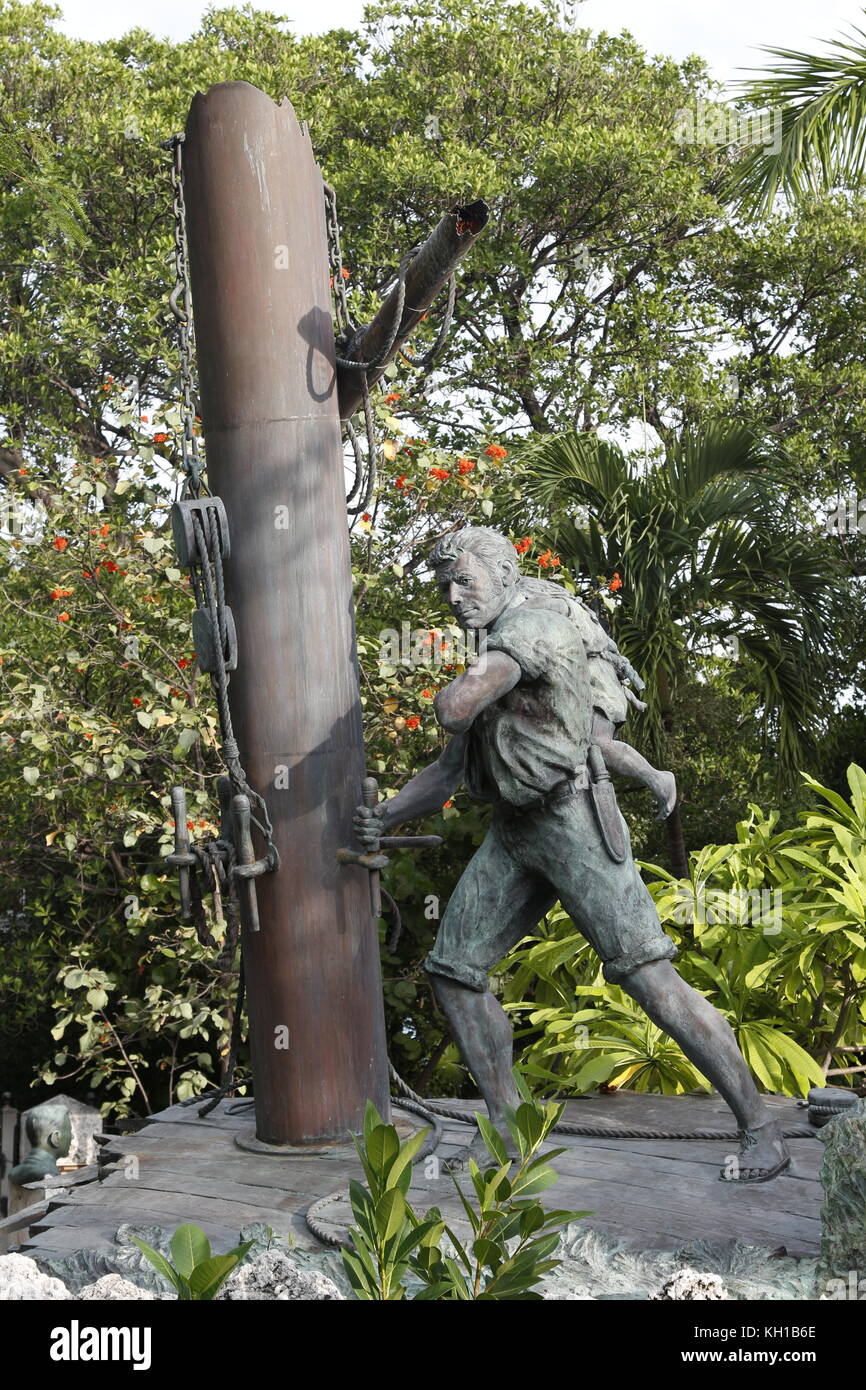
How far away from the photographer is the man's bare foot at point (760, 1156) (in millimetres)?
4016

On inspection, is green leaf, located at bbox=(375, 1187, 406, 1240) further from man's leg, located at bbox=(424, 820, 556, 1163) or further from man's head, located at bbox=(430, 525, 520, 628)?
man's head, located at bbox=(430, 525, 520, 628)

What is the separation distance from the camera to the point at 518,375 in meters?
10.4

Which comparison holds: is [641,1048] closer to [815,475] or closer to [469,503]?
[469,503]

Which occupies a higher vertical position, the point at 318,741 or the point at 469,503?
the point at 469,503

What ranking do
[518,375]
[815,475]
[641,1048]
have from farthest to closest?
[518,375]
[815,475]
[641,1048]

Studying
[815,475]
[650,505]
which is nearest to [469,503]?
[650,505]

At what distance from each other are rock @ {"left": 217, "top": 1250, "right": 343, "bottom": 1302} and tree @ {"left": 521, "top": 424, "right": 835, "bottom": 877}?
4759 millimetres

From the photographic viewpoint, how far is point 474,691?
12.4 ft

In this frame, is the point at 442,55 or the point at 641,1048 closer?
the point at 641,1048

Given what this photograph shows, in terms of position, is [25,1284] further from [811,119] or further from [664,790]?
[811,119]

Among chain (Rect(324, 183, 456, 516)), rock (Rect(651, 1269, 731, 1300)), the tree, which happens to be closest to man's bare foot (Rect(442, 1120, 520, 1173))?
rock (Rect(651, 1269, 731, 1300))

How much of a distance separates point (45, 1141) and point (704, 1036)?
2.53 meters

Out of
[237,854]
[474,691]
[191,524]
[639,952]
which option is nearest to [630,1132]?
[639,952]
